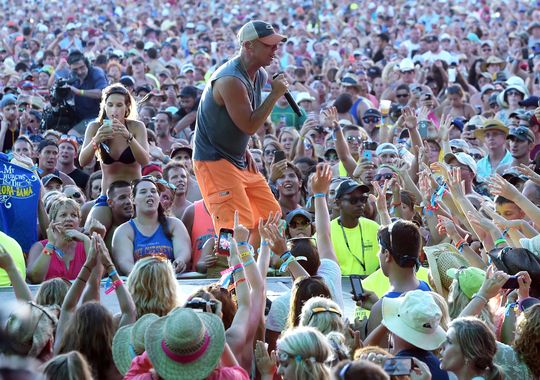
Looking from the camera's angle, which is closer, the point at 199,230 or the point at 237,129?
the point at 237,129

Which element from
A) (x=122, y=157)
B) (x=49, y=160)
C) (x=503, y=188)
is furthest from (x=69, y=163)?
(x=503, y=188)

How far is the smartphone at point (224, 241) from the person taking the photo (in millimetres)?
7004

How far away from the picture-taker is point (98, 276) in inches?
223

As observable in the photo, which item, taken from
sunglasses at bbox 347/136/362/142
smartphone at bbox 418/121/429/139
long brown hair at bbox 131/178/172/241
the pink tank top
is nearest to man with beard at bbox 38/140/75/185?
long brown hair at bbox 131/178/172/241

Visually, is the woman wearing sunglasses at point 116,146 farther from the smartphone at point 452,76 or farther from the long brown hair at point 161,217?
the smartphone at point 452,76

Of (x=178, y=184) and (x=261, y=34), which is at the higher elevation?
(x=261, y=34)

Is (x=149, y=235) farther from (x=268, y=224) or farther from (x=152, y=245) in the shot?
(x=268, y=224)

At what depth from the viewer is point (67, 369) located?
13.4 ft

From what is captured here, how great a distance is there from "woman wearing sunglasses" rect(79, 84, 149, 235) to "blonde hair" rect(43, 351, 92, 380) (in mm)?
4411

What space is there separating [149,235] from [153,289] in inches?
111

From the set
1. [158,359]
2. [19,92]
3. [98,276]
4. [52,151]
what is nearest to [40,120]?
[19,92]

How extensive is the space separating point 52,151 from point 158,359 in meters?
6.14

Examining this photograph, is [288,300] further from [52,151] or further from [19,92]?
[19,92]

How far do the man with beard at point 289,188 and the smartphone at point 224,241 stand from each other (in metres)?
2.39
